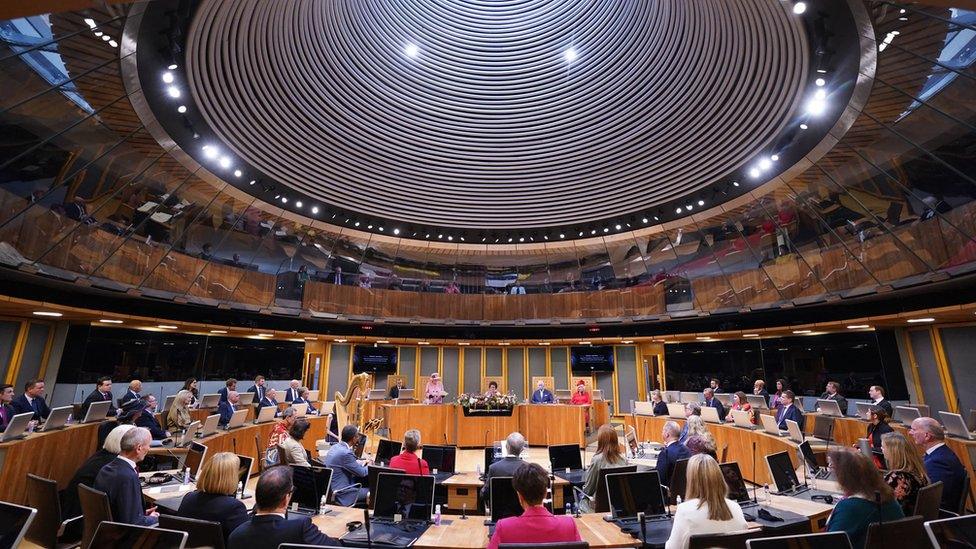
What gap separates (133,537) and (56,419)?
578 centimetres

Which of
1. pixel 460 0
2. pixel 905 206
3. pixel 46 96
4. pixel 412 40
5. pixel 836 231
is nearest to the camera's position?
pixel 46 96

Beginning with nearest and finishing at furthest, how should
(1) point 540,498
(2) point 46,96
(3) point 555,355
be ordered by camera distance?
(1) point 540,498
(2) point 46,96
(3) point 555,355

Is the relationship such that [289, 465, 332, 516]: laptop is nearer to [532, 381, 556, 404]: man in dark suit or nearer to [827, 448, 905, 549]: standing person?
[827, 448, 905, 549]: standing person

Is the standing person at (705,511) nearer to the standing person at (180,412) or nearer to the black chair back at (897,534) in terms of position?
the black chair back at (897,534)

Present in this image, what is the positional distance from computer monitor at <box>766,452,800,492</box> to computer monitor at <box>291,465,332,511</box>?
14.8 feet

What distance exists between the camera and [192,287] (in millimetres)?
10102

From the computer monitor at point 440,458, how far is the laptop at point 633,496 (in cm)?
229

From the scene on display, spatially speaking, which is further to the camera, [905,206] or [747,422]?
[747,422]

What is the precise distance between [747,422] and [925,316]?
11.7 feet

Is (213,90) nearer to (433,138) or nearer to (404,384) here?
(433,138)

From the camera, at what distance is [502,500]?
158 inches

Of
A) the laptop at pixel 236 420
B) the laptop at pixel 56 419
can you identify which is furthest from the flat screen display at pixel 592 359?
the laptop at pixel 56 419

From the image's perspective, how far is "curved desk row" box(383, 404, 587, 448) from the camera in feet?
36.6

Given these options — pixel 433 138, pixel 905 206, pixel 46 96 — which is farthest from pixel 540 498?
pixel 433 138
